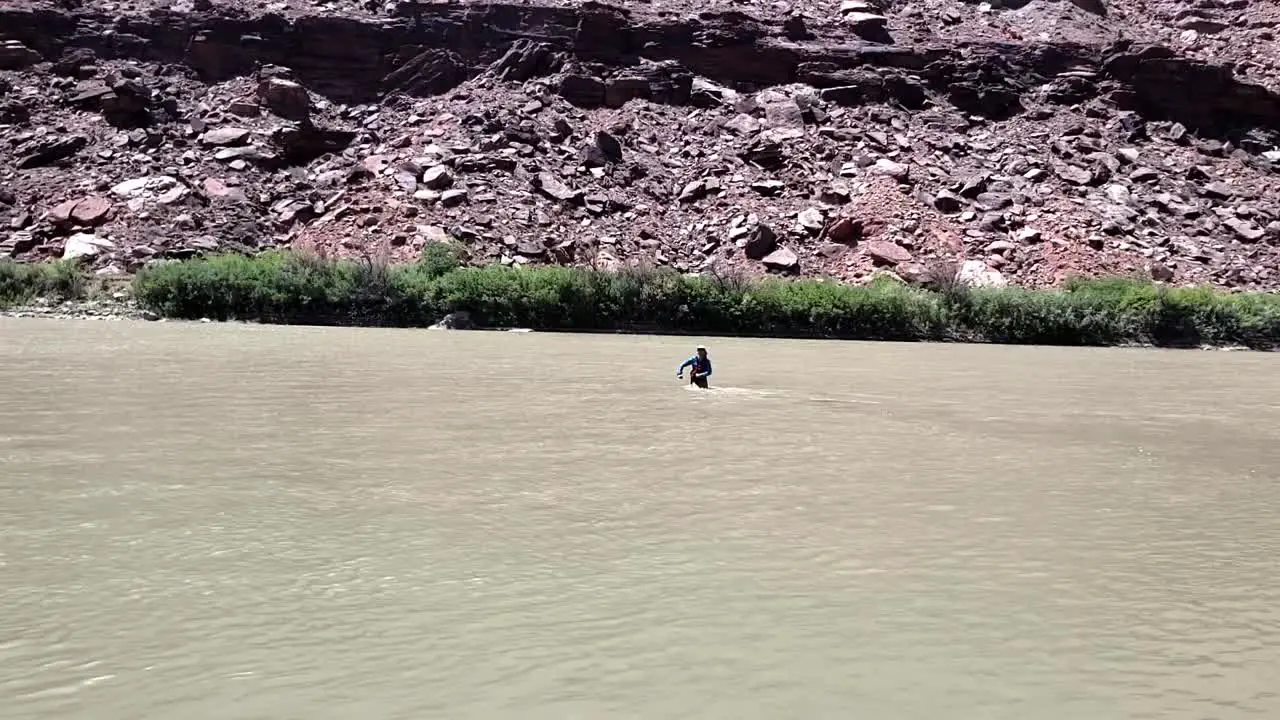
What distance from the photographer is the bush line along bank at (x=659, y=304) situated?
3441 centimetres

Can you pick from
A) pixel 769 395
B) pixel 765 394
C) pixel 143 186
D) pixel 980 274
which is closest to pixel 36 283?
pixel 143 186

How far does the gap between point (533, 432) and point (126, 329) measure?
20794mm

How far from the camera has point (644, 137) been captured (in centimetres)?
4703

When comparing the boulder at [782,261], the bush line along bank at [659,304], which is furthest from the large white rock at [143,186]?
the boulder at [782,261]

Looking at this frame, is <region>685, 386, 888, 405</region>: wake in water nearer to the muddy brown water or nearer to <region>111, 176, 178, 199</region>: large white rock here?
the muddy brown water

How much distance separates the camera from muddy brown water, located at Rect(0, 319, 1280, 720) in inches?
207

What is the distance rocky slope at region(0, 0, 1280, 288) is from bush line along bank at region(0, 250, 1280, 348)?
138 inches

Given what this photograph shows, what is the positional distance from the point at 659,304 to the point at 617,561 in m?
28.0

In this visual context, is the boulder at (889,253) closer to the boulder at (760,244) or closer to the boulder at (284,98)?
the boulder at (760,244)

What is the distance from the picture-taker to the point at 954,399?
19.2m

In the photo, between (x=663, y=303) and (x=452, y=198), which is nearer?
(x=663, y=303)

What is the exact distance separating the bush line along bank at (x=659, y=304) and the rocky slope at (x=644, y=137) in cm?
349

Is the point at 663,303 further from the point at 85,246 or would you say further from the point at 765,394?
the point at 85,246

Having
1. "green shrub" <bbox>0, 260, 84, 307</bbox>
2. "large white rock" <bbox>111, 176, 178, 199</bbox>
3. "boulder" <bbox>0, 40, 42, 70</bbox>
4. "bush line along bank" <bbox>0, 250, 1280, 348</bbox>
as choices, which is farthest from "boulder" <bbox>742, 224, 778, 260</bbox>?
"boulder" <bbox>0, 40, 42, 70</bbox>
